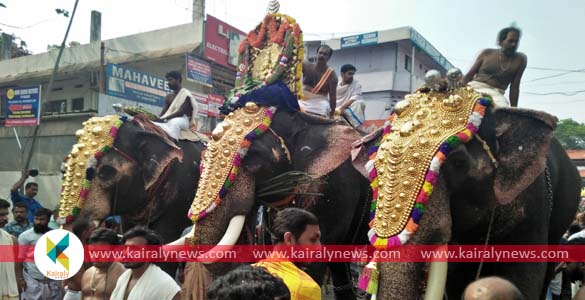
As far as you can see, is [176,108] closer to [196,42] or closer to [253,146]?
[253,146]

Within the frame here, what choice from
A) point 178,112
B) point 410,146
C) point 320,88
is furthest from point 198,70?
point 410,146

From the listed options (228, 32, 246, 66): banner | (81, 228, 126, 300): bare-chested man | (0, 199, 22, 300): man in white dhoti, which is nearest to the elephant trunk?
(81, 228, 126, 300): bare-chested man

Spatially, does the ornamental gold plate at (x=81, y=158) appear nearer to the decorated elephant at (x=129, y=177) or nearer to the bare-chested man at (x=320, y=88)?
the decorated elephant at (x=129, y=177)

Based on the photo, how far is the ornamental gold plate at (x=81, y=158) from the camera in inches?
205

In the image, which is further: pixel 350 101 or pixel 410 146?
pixel 350 101

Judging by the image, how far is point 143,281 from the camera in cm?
337

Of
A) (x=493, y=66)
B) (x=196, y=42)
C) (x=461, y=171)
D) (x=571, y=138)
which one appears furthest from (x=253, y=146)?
(x=571, y=138)

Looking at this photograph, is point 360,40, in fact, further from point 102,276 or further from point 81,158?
point 102,276

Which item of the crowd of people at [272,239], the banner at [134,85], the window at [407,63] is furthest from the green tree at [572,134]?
the crowd of people at [272,239]

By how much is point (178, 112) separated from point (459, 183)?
370 cm

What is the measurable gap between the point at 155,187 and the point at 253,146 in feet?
5.28

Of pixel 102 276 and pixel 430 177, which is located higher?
pixel 430 177

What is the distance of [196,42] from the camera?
18.0 metres

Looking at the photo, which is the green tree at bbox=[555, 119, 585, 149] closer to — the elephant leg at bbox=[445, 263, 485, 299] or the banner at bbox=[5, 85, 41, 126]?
the banner at bbox=[5, 85, 41, 126]
